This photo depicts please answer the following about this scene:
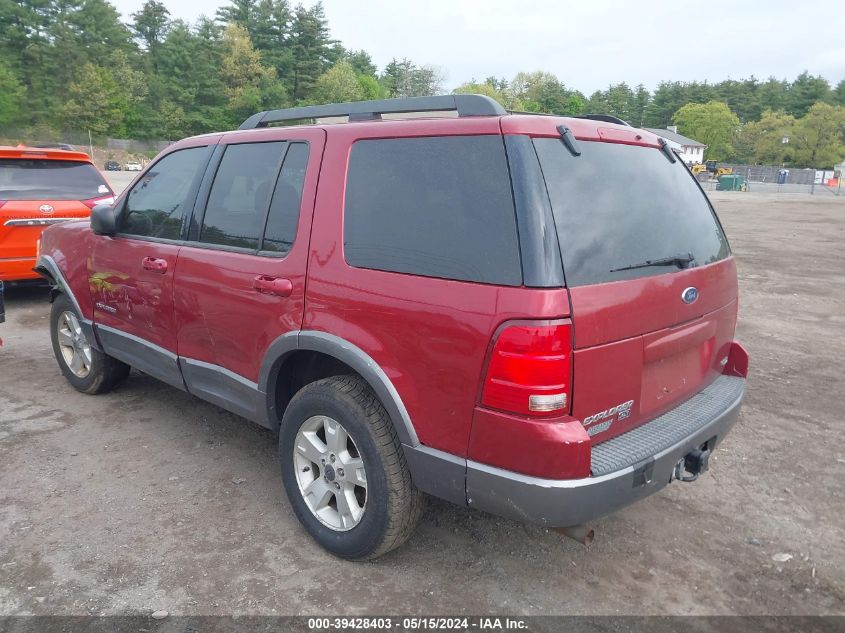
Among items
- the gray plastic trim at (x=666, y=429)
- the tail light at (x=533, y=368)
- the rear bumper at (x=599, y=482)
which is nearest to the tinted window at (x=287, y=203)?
the tail light at (x=533, y=368)

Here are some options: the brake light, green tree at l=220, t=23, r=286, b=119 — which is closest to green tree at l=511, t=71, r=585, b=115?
green tree at l=220, t=23, r=286, b=119

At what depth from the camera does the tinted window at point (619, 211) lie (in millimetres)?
2303

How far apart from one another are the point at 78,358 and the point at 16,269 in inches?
120

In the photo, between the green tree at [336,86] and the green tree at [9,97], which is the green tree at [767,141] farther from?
the green tree at [9,97]

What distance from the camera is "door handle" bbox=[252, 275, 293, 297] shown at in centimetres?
292

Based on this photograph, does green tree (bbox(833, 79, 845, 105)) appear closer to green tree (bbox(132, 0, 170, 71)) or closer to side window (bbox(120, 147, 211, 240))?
green tree (bbox(132, 0, 170, 71))

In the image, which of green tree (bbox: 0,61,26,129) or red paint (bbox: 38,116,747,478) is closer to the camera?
red paint (bbox: 38,116,747,478)

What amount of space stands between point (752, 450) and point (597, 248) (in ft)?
8.32

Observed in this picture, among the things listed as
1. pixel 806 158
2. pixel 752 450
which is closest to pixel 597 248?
pixel 752 450

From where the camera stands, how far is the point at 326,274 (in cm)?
276

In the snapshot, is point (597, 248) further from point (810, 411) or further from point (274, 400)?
point (810, 411)

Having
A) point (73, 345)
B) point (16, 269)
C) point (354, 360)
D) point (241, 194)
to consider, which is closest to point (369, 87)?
point (16, 269)

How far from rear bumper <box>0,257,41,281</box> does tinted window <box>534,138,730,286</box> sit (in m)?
6.81

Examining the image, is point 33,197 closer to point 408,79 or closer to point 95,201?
point 95,201
